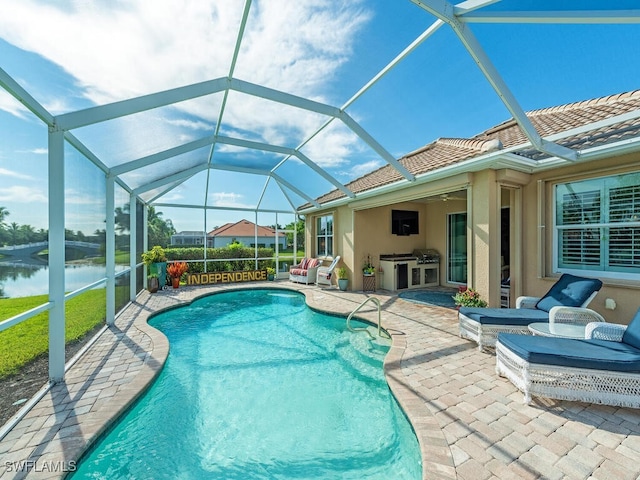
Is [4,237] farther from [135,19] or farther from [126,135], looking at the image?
[126,135]

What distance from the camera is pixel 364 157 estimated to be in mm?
8656

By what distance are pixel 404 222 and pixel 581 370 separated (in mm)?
8635

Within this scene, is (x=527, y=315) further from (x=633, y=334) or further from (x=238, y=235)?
(x=238, y=235)

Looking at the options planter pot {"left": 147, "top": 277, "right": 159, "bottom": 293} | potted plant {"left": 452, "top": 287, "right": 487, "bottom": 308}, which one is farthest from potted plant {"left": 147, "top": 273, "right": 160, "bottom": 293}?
potted plant {"left": 452, "top": 287, "right": 487, "bottom": 308}

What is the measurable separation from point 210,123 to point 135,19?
3480mm

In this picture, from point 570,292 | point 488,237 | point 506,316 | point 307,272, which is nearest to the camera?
point 506,316

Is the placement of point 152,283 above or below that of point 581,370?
below

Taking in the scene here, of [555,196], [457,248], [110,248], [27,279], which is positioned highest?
[555,196]

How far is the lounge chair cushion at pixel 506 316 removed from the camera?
4891 mm

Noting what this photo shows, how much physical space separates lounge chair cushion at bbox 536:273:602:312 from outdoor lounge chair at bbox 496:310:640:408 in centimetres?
131

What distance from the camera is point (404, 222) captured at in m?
11.7

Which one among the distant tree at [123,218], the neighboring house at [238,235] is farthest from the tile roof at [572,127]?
the neighboring house at [238,235]

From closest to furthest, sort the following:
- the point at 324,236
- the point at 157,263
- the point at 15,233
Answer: the point at 15,233
the point at 157,263
the point at 324,236
